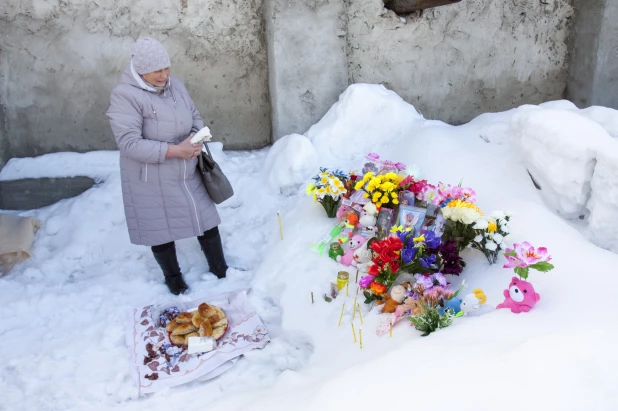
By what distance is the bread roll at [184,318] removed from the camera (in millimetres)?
3373

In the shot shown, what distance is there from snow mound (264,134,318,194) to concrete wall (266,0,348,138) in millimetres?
368

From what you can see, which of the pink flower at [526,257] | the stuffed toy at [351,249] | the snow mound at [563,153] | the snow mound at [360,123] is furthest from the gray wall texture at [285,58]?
the pink flower at [526,257]

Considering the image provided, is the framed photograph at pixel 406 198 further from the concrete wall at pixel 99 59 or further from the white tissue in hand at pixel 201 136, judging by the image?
the concrete wall at pixel 99 59

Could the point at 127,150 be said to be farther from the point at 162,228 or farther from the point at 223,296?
the point at 223,296

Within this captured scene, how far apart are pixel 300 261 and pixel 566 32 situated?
357 centimetres

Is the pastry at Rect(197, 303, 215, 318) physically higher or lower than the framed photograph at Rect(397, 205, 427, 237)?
lower

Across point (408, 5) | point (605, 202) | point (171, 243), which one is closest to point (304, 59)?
point (408, 5)

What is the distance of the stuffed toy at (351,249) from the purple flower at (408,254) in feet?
1.57

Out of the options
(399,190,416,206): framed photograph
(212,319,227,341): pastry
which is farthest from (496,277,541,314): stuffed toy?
(212,319,227,341): pastry

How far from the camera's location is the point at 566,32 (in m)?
5.24

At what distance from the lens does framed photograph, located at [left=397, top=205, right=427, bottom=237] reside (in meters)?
3.44

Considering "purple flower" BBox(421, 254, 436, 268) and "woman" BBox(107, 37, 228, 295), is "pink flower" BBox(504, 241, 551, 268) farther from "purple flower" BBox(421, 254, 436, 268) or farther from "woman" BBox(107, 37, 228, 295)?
"woman" BBox(107, 37, 228, 295)

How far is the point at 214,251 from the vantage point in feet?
12.6

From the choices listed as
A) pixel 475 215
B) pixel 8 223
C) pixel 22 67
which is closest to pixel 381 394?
pixel 475 215
